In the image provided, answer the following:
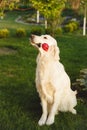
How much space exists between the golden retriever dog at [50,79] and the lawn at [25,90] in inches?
13.7

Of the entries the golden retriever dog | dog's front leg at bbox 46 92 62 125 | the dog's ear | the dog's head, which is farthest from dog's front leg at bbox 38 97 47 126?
the dog's head

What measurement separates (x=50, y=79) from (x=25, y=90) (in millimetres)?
3282

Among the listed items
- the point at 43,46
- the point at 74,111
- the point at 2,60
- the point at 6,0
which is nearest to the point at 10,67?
the point at 2,60

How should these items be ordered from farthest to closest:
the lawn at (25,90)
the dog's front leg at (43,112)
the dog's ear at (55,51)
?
1. the lawn at (25,90)
2. the dog's front leg at (43,112)
3. the dog's ear at (55,51)

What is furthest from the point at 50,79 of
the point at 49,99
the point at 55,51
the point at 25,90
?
the point at 25,90

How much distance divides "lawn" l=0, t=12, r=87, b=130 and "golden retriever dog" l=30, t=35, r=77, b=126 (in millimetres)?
348

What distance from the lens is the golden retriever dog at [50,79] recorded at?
7.64 m

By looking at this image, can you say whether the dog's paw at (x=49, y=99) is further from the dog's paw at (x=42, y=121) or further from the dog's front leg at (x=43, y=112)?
the dog's paw at (x=42, y=121)

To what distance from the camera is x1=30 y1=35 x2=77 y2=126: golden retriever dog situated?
764cm

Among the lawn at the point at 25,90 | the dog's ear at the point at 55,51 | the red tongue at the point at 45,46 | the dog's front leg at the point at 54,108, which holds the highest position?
the red tongue at the point at 45,46

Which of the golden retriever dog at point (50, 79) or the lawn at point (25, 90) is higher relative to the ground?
the golden retriever dog at point (50, 79)

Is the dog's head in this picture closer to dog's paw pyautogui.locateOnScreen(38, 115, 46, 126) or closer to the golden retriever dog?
the golden retriever dog

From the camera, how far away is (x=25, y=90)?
11117 mm

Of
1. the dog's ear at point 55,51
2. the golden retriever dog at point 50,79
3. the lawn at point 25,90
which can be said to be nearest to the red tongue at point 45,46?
the golden retriever dog at point 50,79
